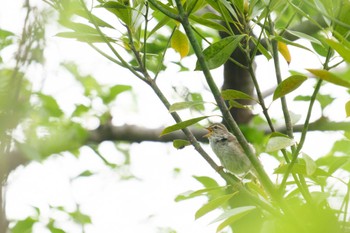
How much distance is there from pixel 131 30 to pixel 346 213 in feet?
2.79

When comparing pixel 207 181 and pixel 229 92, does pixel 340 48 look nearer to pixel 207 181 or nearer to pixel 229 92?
pixel 229 92

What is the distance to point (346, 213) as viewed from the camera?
1521 mm

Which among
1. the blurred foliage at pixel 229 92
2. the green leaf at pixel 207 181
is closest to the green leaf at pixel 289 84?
the blurred foliage at pixel 229 92

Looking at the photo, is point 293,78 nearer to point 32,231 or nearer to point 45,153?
point 45,153

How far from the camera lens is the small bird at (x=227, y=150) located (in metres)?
3.69

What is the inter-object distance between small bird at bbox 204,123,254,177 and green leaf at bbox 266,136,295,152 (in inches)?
66.1

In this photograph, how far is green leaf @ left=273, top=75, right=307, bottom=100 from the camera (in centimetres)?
176

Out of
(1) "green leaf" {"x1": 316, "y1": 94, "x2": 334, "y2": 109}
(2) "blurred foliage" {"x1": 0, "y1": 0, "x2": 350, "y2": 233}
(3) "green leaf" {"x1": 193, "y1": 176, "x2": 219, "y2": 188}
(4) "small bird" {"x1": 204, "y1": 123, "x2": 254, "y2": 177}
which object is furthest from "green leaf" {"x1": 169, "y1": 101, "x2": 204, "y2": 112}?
(1) "green leaf" {"x1": 316, "y1": 94, "x2": 334, "y2": 109}

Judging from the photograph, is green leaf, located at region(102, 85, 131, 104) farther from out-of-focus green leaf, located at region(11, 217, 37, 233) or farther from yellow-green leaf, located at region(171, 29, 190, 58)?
yellow-green leaf, located at region(171, 29, 190, 58)

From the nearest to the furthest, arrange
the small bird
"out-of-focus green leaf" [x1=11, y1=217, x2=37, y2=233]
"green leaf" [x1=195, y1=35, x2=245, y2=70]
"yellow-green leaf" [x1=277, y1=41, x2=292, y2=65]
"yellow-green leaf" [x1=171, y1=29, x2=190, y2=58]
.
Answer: "green leaf" [x1=195, y1=35, x2=245, y2=70], "yellow-green leaf" [x1=277, y1=41, x2=292, y2=65], "yellow-green leaf" [x1=171, y1=29, x2=190, y2=58], "out-of-focus green leaf" [x1=11, y1=217, x2=37, y2=233], the small bird

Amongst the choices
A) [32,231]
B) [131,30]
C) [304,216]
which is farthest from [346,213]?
[32,231]

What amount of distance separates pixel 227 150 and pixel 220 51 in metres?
2.09

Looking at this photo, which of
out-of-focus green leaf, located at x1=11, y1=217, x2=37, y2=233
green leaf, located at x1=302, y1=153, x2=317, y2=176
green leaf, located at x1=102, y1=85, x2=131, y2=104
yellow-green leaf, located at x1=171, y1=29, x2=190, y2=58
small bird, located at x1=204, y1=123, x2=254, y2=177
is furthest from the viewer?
green leaf, located at x1=102, y1=85, x2=131, y2=104

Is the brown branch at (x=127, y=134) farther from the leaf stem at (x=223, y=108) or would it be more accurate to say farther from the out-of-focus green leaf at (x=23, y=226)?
the leaf stem at (x=223, y=108)
